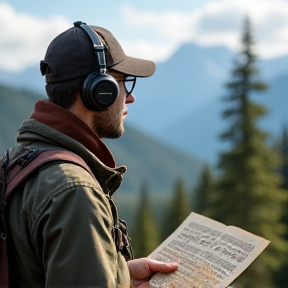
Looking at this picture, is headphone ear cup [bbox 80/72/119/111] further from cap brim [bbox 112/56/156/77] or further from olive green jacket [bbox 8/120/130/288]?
olive green jacket [bbox 8/120/130/288]

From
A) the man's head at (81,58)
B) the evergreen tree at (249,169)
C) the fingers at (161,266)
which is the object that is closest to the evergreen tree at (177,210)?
the evergreen tree at (249,169)

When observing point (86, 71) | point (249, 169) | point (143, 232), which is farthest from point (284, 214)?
point (86, 71)

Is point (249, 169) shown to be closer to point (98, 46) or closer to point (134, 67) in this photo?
point (134, 67)

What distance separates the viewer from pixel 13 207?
8.32ft

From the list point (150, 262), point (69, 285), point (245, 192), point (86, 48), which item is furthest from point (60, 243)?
point (245, 192)

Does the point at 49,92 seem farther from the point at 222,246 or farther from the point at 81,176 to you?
the point at 222,246

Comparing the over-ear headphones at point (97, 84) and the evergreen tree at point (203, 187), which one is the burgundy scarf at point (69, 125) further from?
the evergreen tree at point (203, 187)

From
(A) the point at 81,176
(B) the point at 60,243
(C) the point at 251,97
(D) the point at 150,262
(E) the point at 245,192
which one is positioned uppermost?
(A) the point at 81,176

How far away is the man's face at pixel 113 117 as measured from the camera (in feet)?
9.92

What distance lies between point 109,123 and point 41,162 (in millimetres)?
665

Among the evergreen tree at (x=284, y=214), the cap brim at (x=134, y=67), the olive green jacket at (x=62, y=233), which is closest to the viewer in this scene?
the olive green jacket at (x=62, y=233)

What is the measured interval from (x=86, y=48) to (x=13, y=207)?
2.92ft

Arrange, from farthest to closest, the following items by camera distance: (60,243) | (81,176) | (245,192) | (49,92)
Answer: (245,192)
(49,92)
(81,176)
(60,243)

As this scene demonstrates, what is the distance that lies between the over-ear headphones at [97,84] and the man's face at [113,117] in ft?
0.25
